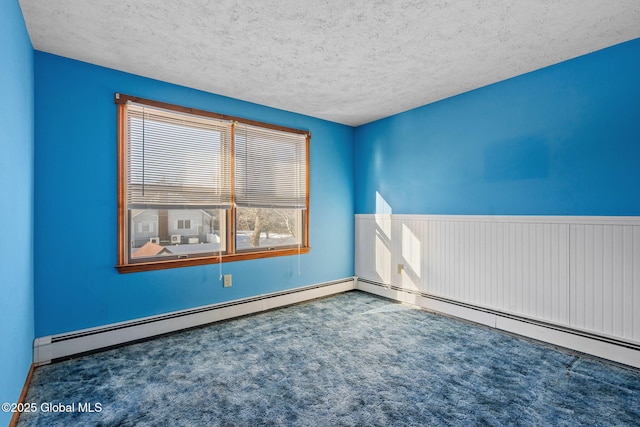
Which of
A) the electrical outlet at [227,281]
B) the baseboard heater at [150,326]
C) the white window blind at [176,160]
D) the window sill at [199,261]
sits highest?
the white window blind at [176,160]

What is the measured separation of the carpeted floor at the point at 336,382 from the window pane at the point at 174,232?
0.83 m

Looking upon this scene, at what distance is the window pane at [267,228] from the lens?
3.62 m

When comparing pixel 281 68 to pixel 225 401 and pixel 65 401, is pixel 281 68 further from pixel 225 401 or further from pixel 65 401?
pixel 65 401

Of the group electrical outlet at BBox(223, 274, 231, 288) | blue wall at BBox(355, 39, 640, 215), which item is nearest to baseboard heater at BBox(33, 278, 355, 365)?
electrical outlet at BBox(223, 274, 231, 288)

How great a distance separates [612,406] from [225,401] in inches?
92.9

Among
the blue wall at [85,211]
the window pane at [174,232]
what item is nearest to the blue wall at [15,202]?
the blue wall at [85,211]

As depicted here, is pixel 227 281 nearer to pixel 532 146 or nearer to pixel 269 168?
pixel 269 168

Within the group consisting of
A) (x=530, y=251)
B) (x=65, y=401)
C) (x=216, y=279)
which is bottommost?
(x=65, y=401)

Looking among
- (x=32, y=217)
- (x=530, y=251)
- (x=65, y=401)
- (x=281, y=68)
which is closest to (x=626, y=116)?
(x=530, y=251)

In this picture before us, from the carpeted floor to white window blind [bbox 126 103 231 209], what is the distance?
1321mm

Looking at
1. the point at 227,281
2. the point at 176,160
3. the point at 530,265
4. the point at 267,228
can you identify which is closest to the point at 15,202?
the point at 176,160

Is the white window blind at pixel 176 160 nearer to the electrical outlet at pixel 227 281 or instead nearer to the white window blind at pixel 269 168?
the white window blind at pixel 269 168

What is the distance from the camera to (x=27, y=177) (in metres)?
2.15

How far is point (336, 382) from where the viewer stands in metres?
2.14
